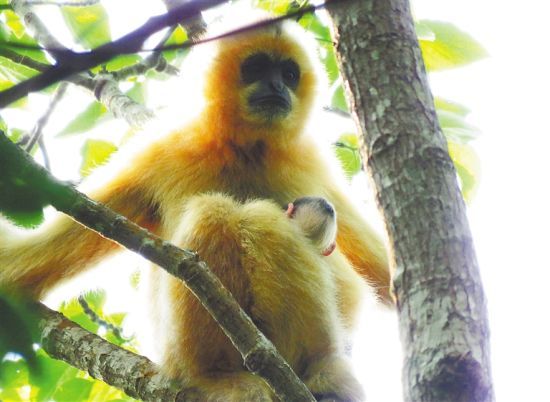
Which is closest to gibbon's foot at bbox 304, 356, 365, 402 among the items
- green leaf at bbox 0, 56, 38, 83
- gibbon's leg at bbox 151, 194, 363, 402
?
gibbon's leg at bbox 151, 194, 363, 402

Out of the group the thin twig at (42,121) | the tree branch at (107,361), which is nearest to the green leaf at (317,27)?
the thin twig at (42,121)

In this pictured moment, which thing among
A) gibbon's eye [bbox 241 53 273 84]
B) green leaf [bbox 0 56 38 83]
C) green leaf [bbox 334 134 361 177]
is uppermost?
gibbon's eye [bbox 241 53 273 84]

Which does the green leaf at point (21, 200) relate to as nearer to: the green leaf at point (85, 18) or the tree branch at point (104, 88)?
the green leaf at point (85, 18)

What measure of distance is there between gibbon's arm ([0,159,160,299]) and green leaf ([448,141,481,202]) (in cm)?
214

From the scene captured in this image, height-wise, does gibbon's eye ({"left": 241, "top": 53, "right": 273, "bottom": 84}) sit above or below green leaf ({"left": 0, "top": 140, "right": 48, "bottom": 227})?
above

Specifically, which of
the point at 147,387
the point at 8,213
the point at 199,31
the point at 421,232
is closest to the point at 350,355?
the point at 147,387

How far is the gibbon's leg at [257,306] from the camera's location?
→ 4016mm

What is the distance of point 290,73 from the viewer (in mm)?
5754

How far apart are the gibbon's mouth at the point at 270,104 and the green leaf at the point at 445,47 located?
1.24m

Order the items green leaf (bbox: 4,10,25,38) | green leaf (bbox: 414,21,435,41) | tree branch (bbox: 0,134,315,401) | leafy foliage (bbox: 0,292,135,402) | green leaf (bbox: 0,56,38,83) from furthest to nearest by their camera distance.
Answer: green leaf (bbox: 4,10,25,38)
green leaf (bbox: 0,56,38,83)
green leaf (bbox: 414,21,435,41)
leafy foliage (bbox: 0,292,135,402)
tree branch (bbox: 0,134,315,401)

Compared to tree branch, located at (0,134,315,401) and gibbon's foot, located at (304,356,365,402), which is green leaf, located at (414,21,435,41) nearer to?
gibbon's foot, located at (304,356,365,402)

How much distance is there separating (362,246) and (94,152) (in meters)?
2.32

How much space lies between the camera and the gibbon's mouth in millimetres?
5242

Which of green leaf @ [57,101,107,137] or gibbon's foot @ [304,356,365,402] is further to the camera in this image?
green leaf @ [57,101,107,137]
